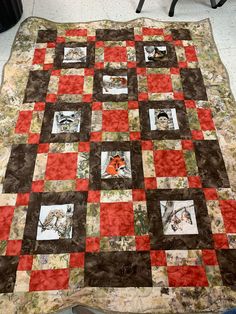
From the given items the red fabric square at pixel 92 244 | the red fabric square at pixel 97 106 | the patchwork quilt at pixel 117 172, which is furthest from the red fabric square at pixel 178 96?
the red fabric square at pixel 92 244

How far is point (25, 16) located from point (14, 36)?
252 millimetres

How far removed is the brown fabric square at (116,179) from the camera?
1.67 metres

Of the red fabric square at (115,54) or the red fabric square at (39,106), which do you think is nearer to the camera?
the red fabric square at (39,106)

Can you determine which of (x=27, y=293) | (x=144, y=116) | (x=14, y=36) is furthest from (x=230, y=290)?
(x=14, y=36)

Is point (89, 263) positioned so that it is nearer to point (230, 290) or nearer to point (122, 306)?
point (122, 306)

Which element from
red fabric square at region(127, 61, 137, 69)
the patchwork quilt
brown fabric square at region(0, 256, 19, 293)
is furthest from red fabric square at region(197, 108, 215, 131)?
brown fabric square at region(0, 256, 19, 293)

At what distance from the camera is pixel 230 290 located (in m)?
1.39

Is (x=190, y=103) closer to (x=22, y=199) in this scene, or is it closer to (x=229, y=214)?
(x=229, y=214)

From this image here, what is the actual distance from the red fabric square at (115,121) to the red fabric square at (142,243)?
65 cm

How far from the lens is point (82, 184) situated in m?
1.67

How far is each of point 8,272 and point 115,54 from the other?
1.56 metres

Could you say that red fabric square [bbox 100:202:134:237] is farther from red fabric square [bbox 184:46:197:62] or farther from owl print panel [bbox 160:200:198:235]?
red fabric square [bbox 184:46:197:62]

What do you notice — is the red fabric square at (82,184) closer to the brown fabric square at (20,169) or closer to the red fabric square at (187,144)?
the brown fabric square at (20,169)

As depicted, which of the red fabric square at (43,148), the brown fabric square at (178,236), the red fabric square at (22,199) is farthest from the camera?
the red fabric square at (43,148)
